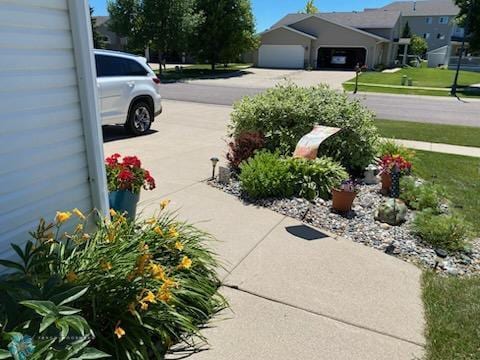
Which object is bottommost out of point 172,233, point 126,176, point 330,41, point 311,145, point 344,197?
point 344,197

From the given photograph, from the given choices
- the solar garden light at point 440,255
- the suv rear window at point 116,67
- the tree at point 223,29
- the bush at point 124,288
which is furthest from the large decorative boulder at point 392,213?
the tree at point 223,29

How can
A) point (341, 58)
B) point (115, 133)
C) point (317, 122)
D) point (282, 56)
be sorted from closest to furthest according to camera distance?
1. point (317, 122)
2. point (115, 133)
3. point (341, 58)
4. point (282, 56)

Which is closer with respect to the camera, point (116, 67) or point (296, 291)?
point (296, 291)

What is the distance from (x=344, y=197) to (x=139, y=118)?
6.13 m

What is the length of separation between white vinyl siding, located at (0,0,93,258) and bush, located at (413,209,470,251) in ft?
11.9

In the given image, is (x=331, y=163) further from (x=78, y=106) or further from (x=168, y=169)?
(x=78, y=106)

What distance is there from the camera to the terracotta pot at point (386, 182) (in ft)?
18.5

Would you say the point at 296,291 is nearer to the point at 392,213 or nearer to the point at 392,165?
the point at 392,213

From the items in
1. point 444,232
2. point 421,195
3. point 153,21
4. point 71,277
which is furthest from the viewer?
point 153,21

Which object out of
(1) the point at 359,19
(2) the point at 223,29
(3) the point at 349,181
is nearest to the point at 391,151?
(3) the point at 349,181

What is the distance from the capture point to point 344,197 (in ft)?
16.3

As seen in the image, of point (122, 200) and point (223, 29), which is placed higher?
point (223, 29)

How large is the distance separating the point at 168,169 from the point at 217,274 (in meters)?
3.54

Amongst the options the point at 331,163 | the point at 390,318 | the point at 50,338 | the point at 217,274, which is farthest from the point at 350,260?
the point at 50,338
